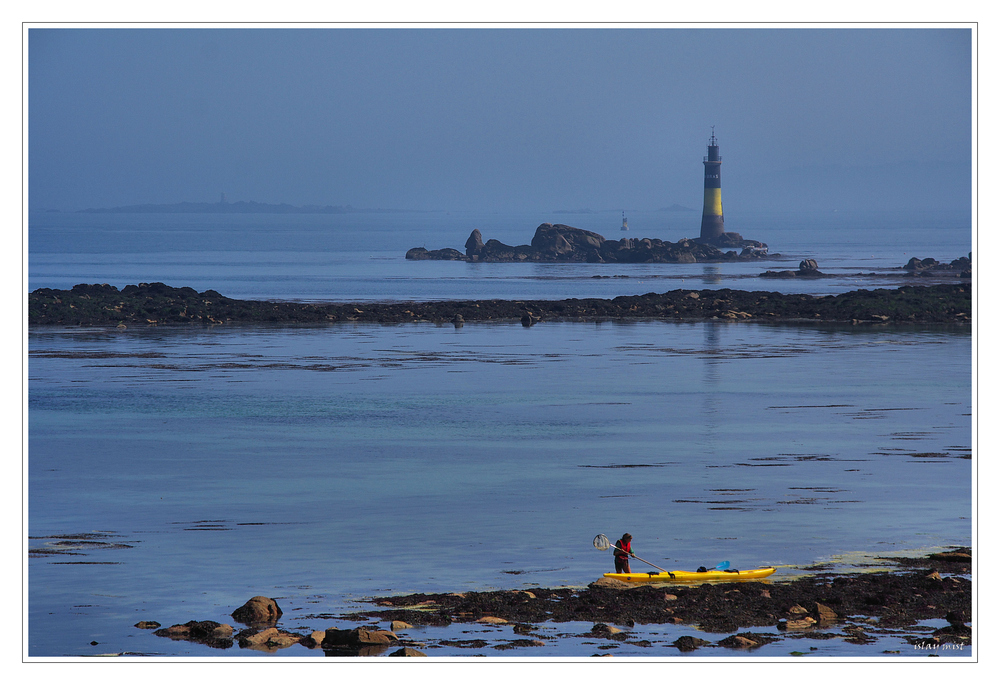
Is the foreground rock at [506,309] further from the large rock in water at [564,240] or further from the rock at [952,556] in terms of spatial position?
the large rock in water at [564,240]

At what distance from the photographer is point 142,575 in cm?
1809

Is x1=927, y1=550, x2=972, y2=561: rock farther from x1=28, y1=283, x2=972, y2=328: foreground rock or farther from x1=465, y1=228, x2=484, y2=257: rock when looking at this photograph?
x1=465, y1=228, x2=484, y2=257: rock

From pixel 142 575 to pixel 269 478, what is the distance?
25.3 feet

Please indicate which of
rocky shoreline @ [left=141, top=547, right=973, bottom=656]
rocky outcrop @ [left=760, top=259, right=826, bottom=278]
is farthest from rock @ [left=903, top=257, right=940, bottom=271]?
rocky shoreline @ [left=141, top=547, right=973, bottom=656]

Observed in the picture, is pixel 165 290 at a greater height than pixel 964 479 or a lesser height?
greater

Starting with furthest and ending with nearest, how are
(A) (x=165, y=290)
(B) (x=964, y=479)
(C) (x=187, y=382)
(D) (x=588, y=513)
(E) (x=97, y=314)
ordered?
(A) (x=165, y=290), (E) (x=97, y=314), (C) (x=187, y=382), (B) (x=964, y=479), (D) (x=588, y=513)

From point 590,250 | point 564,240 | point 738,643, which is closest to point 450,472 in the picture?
point 738,643

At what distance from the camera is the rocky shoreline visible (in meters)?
14.7

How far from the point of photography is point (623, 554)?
17984mm

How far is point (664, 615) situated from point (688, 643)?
1.36 metres

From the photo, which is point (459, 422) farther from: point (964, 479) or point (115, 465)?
point (964, 479)

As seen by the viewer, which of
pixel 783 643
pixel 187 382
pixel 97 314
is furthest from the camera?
pixel 97 314

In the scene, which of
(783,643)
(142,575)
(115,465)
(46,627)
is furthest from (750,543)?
(115,465)

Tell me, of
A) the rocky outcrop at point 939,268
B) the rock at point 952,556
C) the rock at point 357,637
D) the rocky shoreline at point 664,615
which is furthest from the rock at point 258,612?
the rocky outcrop at point 939,268
